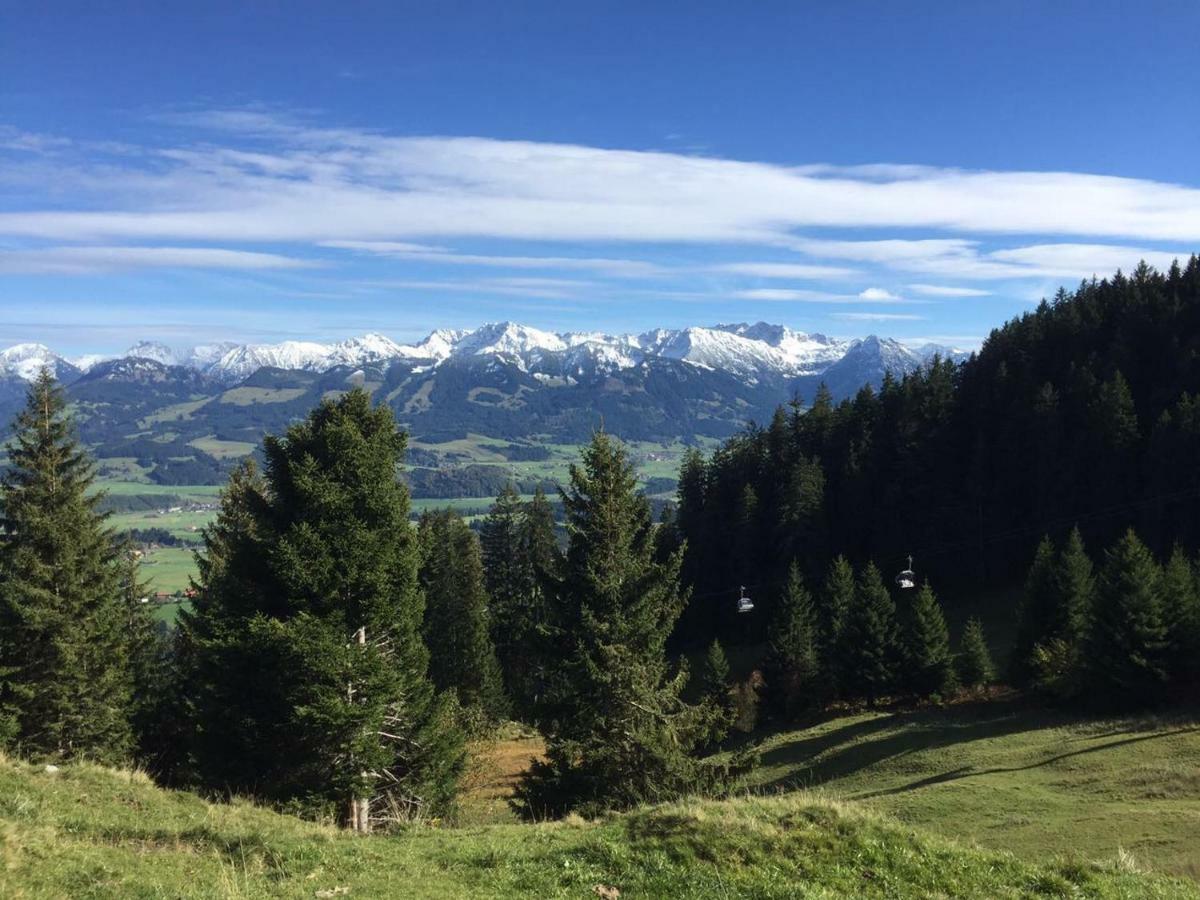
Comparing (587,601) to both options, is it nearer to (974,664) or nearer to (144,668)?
(144,668)

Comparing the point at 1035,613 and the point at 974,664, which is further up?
the point at 1035,613

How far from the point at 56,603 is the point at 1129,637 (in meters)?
42.0

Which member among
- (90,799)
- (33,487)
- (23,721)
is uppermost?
(33,487)

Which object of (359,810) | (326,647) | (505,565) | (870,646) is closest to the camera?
(326,647)

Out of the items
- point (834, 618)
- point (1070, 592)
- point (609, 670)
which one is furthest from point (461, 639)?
point (1070, 592)

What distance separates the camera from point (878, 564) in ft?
244

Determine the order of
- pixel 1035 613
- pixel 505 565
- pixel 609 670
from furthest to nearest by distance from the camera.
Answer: pixel 505 565
pixel 1035 613
pixel 609 670

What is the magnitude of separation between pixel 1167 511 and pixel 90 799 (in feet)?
228

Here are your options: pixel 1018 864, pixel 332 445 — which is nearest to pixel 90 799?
pixel 332 445

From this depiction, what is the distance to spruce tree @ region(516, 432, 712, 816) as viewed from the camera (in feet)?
69.1

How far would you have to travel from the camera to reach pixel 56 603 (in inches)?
1040

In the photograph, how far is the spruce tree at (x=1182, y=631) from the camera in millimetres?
34969

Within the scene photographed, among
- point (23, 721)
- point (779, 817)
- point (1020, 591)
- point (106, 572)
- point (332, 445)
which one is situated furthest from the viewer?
point (1020, 591)

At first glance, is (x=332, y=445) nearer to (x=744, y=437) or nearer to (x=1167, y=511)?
(x=1167, y=511)
